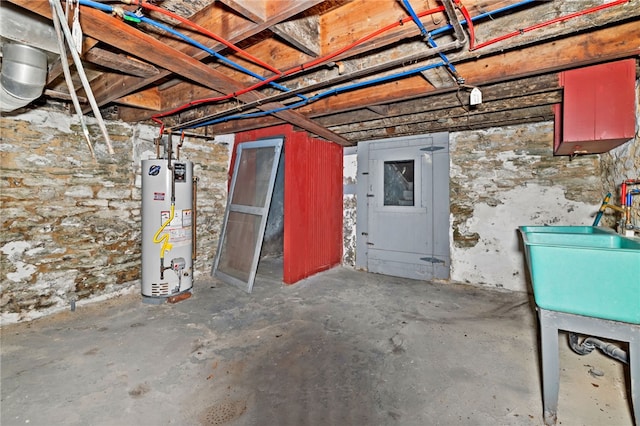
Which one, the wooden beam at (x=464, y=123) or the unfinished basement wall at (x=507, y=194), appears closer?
the wooden beam at (x=464, y=123)

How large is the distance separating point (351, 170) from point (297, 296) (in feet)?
7.45

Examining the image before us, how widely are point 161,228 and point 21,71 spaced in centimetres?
167

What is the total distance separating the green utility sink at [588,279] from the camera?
4.15ft

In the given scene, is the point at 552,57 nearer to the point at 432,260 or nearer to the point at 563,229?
the point at 563,229

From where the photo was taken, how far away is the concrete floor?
158cm

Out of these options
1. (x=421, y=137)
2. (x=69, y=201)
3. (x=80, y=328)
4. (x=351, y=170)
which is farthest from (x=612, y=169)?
(x=69, y=201)

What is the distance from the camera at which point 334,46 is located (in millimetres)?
1707

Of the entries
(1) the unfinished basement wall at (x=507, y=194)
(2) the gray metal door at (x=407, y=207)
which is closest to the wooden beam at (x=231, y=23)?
(2) the gray metal door at (x=407, y=207)

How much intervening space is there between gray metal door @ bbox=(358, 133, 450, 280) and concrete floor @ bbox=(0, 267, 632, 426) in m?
1.03

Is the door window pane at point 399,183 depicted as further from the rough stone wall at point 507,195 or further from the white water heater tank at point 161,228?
the white water heater tank at point 161,228

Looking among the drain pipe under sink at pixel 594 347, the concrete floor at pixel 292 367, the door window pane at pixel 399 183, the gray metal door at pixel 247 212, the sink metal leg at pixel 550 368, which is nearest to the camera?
the sink metal leg at pixel 550 368

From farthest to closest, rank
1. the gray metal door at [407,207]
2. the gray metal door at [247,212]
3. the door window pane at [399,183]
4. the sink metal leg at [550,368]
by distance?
the door window pane at [399,183]
the gray metal door at [407,207]
the gray metal door at [247,212]
the sink metal leg at [550,368]

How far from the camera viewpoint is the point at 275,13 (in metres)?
1.38

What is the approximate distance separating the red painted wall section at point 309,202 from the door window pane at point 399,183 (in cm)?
76
